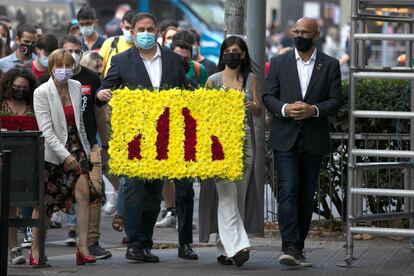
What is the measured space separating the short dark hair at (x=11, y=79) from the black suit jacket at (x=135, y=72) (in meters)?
0.66

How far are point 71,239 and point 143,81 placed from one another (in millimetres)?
2263

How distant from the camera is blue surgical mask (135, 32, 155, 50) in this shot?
1059cm

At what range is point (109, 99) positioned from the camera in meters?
10.2

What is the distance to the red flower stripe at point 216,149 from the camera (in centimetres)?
998

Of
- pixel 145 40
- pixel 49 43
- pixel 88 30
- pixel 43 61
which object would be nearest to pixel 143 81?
pixel 145 40

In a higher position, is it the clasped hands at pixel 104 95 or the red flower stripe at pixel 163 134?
the clasped hands at pixel 104 95

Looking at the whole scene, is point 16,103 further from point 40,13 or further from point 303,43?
point 40,13

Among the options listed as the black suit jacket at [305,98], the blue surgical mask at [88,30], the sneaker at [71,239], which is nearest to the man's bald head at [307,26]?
the black suit jacket at [305,98]

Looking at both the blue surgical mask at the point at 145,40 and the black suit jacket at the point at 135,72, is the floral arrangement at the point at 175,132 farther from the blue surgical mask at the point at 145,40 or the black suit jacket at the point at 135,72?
the blue surgical mask at the point at 145,40

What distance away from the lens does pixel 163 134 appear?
10.1 meters

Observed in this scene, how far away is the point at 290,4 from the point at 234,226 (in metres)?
47.3

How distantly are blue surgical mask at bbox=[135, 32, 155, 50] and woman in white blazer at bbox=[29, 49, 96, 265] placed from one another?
0.57m

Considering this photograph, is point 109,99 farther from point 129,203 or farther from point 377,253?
point 377,253

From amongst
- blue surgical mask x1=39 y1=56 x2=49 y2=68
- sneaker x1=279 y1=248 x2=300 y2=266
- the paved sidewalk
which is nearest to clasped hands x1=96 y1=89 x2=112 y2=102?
the paved sidewalk
